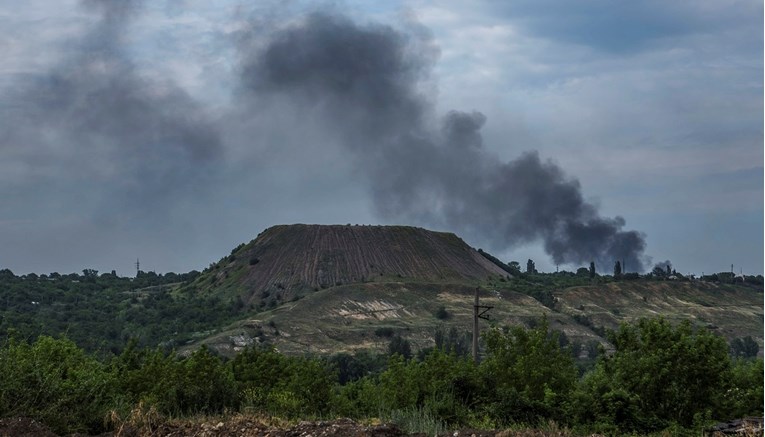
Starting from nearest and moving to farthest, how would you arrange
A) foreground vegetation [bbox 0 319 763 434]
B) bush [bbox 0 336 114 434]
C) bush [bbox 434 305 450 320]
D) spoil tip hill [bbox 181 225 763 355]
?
1. bush [bbox 0 336 114 434]
2. foreground vegetation [bbox 0 319 763 434]
3. spoil tip hill [bbox 181 225 763 355]
4. bush [bbox 434 305 450 320]

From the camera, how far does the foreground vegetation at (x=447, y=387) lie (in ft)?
69.8

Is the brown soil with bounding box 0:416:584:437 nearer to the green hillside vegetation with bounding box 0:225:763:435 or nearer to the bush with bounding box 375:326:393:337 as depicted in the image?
the green hillside vegetation with bounding box 0:225:763:435

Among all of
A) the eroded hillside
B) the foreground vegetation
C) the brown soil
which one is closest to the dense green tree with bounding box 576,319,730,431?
the foreground vegetation

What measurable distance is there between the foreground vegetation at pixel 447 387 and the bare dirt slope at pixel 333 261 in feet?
392

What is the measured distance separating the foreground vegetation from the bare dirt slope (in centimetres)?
11955

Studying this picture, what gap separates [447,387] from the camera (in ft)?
91.2

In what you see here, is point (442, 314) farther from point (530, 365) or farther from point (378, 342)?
point (530, 365)

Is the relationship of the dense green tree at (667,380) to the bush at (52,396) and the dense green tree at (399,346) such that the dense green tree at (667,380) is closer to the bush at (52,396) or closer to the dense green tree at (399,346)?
the bush at (52,396)

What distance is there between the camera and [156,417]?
776 inches

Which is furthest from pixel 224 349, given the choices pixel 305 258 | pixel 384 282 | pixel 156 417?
pixel 156 417

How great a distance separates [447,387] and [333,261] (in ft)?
489

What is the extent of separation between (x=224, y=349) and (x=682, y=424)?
8750 cm

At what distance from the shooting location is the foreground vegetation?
837 inches

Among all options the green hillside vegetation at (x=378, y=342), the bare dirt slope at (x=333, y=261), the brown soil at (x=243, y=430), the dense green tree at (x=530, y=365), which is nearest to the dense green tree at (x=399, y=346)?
the green hillside vegetation at (x=378, y=342)
